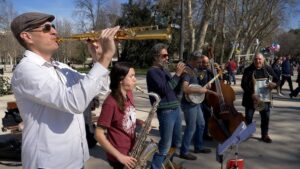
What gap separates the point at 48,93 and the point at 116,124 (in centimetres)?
125

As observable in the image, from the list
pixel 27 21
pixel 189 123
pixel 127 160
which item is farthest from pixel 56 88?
pixel 189 123

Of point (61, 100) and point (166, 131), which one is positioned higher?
point (61, 100)

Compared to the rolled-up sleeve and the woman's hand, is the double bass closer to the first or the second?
the woman's hand

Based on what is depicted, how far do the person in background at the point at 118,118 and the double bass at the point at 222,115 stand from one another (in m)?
3.45

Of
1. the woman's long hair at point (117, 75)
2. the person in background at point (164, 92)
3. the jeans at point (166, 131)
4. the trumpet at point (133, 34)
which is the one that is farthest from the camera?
the person in background at point (164, 92)

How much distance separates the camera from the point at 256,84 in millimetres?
7145

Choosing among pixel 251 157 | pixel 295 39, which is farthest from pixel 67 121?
pixel 295 39

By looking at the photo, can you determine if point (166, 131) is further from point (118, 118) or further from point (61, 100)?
point (61, 100)

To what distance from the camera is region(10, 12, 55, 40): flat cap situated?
7.13 feet

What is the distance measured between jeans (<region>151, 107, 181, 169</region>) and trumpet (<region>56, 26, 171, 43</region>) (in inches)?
71.9

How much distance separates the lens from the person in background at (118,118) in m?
3.15

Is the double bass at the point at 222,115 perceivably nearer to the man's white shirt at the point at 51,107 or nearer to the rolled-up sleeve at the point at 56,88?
the man's white shirt at the point at 51,107

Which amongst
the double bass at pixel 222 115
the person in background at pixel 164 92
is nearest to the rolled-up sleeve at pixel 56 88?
the person in background at pixel 164 92

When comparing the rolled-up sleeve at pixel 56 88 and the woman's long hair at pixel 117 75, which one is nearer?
the rolled-up sleeve at pixel 56 88
